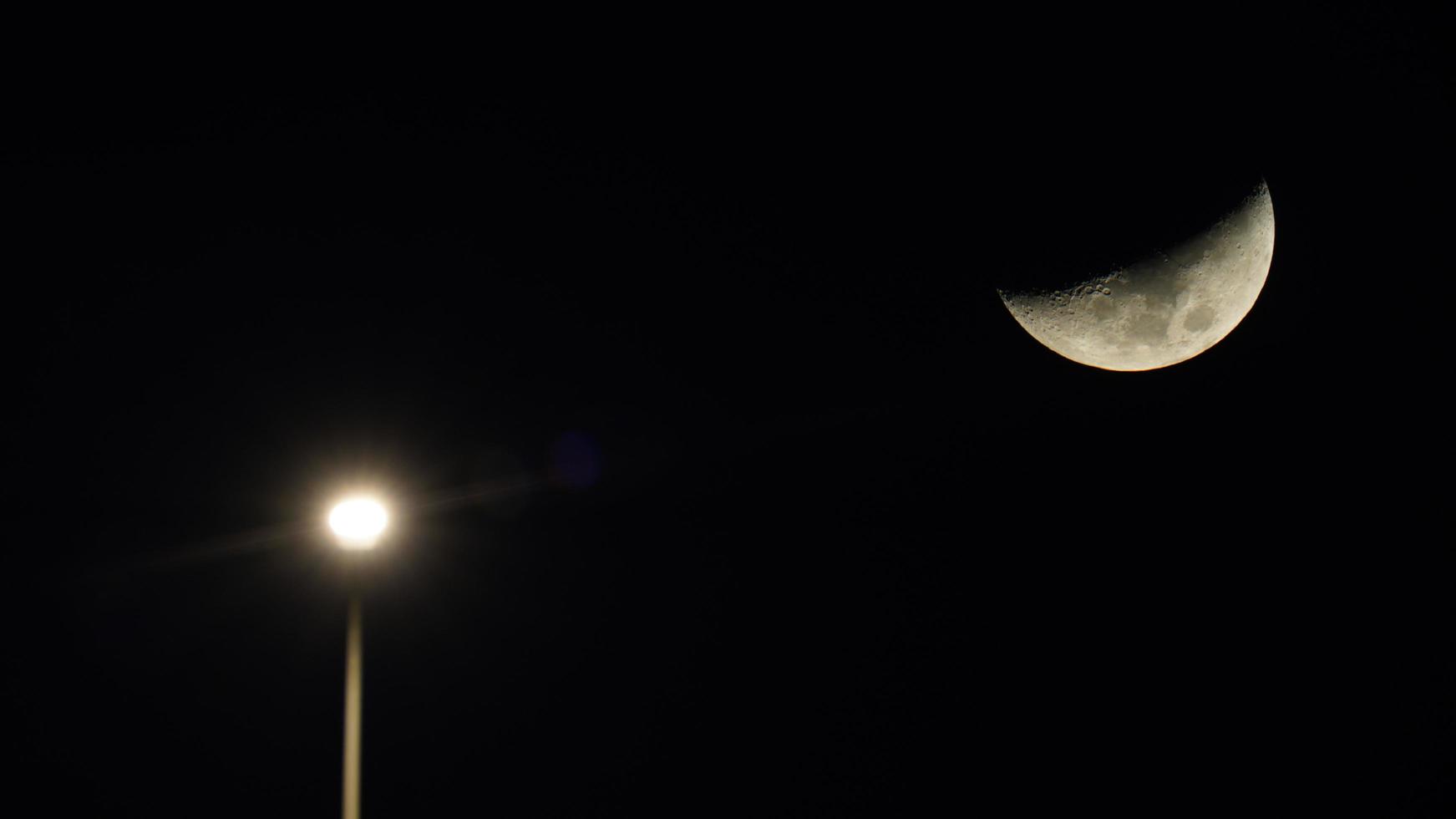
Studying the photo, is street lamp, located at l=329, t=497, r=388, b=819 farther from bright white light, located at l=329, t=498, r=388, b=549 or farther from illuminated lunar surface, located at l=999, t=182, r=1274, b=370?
illuminated lunar surface, located at l=999, t=182, r=1274, b=370

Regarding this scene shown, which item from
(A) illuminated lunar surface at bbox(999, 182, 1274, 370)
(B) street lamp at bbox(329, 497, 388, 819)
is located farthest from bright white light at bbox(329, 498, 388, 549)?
(A) illuminated lunar surface at bbox(999, 182, 1274, 370)

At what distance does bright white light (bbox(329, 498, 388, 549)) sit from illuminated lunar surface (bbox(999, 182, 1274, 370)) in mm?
4953

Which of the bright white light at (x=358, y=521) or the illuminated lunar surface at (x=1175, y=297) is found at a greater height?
the illuminated lunar surface at (x=1175, y=297)

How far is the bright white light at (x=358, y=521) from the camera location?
5129 millimetres

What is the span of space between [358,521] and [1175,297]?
5.66m

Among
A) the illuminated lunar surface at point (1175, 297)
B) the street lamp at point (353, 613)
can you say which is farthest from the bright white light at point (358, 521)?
the illuminated lunar surface at point (1175, 297)

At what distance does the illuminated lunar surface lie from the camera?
258 inches

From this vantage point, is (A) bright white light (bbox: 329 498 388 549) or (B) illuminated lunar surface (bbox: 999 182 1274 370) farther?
(B) illuminated lunar surface (bbox: 999 182 1274 370)

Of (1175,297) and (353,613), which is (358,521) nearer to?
(353,613)

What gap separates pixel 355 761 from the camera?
18.7 feet

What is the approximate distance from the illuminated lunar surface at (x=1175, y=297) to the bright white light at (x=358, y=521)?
4.95 m

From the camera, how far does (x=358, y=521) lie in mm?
5188

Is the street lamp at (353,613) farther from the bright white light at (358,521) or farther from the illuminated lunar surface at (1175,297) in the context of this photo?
the illuminated lunar surface at (1175,297)

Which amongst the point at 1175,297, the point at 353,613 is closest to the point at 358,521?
the point at 353,613
